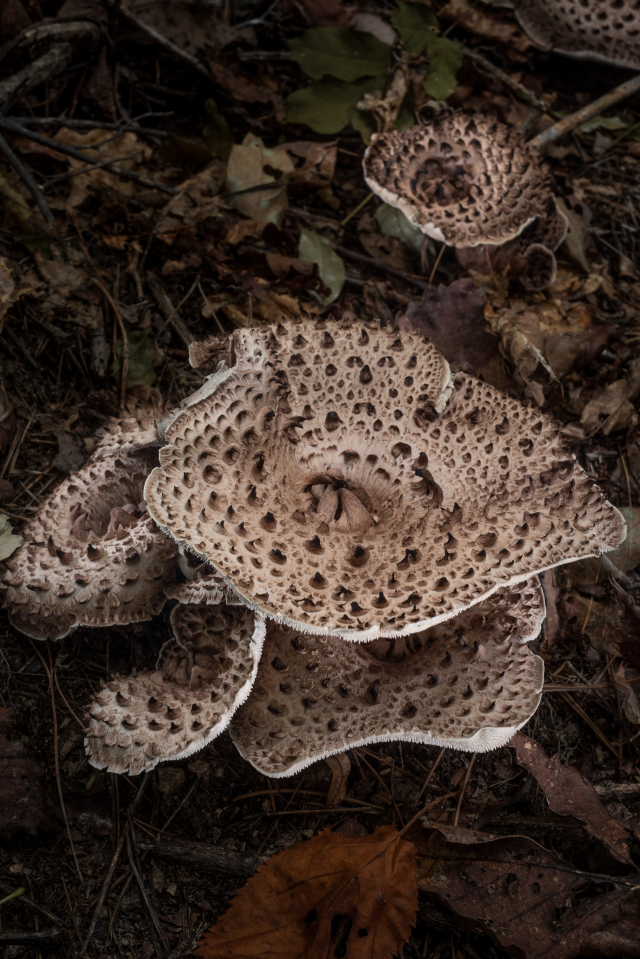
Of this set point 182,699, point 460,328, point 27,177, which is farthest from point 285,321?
point 182,699

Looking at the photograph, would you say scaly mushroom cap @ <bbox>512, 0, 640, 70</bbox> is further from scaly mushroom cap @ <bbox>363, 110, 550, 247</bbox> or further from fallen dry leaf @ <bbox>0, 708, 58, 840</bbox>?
fallen dry leaf @ <bbox>0, 708, 58, 840</bbox>

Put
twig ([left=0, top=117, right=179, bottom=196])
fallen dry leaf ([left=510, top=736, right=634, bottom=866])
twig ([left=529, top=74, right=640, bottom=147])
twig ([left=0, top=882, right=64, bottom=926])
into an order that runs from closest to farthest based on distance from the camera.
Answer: twig ([left=0, top=882, right=64, bottom=926]) < fallen dry leaf ([left=510, top=736, right=634, bottom=866]) < twig ([left=0, top=117, right=179, bottom=196]) < twig ([left=529, top=74, right=640, bottom=147])

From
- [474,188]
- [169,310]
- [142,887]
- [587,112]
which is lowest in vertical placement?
[142,887]

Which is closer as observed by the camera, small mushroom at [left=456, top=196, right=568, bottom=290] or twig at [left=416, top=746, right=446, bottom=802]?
twig at [left=416, top=746, right=446, bottom=802]

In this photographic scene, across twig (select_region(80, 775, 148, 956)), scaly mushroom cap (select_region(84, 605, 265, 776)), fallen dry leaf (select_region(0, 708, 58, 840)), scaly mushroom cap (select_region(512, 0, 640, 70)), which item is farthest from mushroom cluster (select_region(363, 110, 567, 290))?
fallen dry leaf (select_region(0, 708, 58, 840))

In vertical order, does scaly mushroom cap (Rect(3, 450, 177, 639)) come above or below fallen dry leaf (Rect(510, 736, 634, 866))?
above

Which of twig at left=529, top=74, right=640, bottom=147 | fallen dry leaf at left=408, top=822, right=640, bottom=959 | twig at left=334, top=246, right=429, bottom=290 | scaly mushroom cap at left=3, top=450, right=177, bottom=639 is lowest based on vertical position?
fallen dry leaf at left=408, top=822, right=640, bottom=959

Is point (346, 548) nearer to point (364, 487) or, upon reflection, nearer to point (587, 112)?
point (364, 487)
